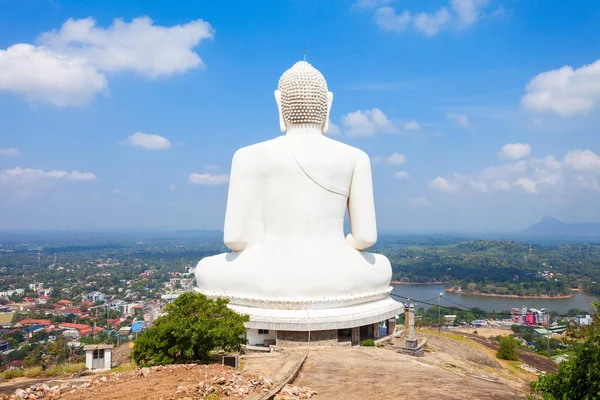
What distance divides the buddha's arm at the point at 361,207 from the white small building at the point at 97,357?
7.53 m

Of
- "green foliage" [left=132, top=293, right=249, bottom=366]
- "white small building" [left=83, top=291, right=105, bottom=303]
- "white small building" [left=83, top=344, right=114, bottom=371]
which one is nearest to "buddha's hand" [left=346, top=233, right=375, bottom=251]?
"green foliage" [left=132, top=293, right=249, bottom=366]

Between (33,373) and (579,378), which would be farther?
(33,373)

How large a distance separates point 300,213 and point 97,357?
22.1 feet

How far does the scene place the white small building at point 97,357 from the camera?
13359 millimetres

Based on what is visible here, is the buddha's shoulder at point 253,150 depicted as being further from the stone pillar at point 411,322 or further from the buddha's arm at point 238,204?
the stone pillar at point 411,322

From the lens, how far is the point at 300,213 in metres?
15.0

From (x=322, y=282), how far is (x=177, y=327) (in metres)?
4.72

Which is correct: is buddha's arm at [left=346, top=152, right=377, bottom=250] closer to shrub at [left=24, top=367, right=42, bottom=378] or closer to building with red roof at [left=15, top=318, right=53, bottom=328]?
shrub at [left=24, top=367, right=42, bottom=378]

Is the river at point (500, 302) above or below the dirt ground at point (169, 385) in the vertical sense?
below

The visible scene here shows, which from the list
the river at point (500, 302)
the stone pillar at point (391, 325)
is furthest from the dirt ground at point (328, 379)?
the river at point (500, 302)

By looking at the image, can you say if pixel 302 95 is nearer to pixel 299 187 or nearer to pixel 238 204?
pixel 299 187

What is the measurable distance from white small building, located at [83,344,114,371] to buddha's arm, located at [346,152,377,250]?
7.53 meters

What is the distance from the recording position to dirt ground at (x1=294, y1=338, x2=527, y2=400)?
357 inches

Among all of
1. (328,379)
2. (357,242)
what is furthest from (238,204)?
(328,379)
